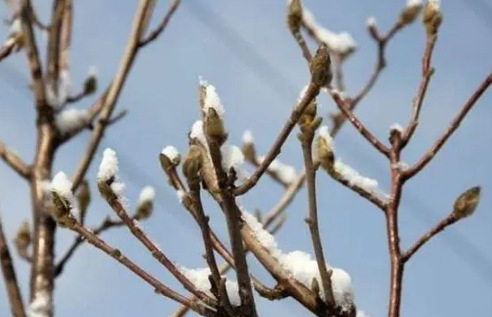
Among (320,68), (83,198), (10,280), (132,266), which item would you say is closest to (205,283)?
(132,266)

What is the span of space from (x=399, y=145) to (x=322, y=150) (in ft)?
0.40

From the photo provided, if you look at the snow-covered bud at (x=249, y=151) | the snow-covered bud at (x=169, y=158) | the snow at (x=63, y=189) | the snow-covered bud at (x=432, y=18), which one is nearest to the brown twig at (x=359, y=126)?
the snow-covered bud at (x=432, y=18)

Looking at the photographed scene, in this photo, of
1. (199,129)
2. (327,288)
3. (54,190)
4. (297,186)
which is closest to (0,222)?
(54,190)

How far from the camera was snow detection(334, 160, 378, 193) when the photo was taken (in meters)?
1.12

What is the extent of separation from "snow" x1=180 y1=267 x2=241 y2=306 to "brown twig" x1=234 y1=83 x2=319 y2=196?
14 centimetres

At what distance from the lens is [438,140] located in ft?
3.49

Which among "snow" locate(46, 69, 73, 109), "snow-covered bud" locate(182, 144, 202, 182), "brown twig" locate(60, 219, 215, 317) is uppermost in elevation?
"snow" locate(46, 69, 73, 109)

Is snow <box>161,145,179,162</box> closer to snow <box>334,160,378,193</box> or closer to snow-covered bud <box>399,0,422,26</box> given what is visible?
snow <box>334,160,378,193</box>

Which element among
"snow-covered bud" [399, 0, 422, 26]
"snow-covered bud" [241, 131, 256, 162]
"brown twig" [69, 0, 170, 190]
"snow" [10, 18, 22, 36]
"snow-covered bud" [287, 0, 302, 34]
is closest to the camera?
"snow-covered bud" [287, 0, 302, 34]

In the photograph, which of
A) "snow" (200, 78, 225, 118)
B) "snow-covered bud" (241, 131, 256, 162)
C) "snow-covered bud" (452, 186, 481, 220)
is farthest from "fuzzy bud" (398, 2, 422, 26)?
"snow" (200, 78, 225, 118)

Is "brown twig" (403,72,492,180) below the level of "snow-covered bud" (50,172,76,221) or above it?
above

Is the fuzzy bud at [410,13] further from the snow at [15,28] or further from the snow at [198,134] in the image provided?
the snow at [198,134]

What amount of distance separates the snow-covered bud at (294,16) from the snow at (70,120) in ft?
2.20

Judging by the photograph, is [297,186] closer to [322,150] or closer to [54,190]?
[322,150]
